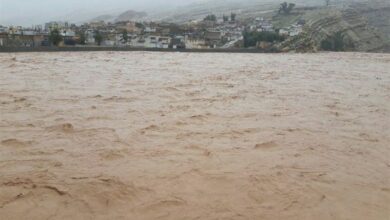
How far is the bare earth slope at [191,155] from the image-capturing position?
3.41 meters

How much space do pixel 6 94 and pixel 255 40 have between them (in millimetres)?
31403

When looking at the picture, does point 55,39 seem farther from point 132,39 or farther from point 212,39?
point 212,39

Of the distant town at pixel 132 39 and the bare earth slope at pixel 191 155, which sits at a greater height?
the distant town at pixel 132 39

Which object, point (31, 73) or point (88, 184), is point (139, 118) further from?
point (31, 73)

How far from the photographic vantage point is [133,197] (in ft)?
11.6

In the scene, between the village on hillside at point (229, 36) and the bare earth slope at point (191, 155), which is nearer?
the bare earth slope at point (191, 155)

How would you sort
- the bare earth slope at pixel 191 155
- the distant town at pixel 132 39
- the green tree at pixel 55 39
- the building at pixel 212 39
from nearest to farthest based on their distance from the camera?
the bare earth slope at pixel 191 155, the green tree at pixel 55 39, the distant town at pixel 132 39, the building at pixel 212 39

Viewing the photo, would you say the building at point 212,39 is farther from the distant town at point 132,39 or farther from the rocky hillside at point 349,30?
the rocky hillside at point 349,30

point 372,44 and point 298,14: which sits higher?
point 298,14

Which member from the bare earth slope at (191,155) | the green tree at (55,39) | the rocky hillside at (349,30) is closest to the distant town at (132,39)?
the green tree at (55,39)

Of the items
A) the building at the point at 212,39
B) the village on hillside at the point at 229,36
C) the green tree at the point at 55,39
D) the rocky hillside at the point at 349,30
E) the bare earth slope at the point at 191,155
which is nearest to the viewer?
the bare earth slope at the point at 191,155

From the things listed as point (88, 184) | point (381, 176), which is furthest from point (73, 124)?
point (381, 176)

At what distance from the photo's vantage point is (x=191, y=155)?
15.6 feet

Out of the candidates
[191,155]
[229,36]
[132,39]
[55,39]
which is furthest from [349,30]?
[191,155]
